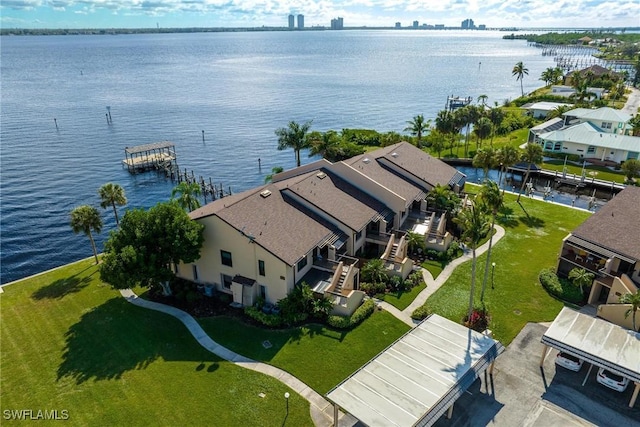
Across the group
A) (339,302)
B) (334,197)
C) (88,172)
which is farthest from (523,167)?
(88,172)

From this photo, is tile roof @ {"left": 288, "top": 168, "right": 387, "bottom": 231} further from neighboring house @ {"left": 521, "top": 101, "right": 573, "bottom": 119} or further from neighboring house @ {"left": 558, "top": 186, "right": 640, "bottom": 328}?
neighboring house @ {"left": 521, "top": 101, "right": 573, "bottom": 119}

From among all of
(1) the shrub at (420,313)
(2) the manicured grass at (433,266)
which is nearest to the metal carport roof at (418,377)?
(1) the shrub at (420,313)

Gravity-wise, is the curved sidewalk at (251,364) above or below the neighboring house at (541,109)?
below

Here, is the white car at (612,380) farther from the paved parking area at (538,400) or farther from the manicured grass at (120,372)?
the manicured grass at (120,372)

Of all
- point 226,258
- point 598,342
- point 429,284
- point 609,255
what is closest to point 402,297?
point 429,284

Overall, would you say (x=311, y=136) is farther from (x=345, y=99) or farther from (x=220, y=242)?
(x=345, y=99)
